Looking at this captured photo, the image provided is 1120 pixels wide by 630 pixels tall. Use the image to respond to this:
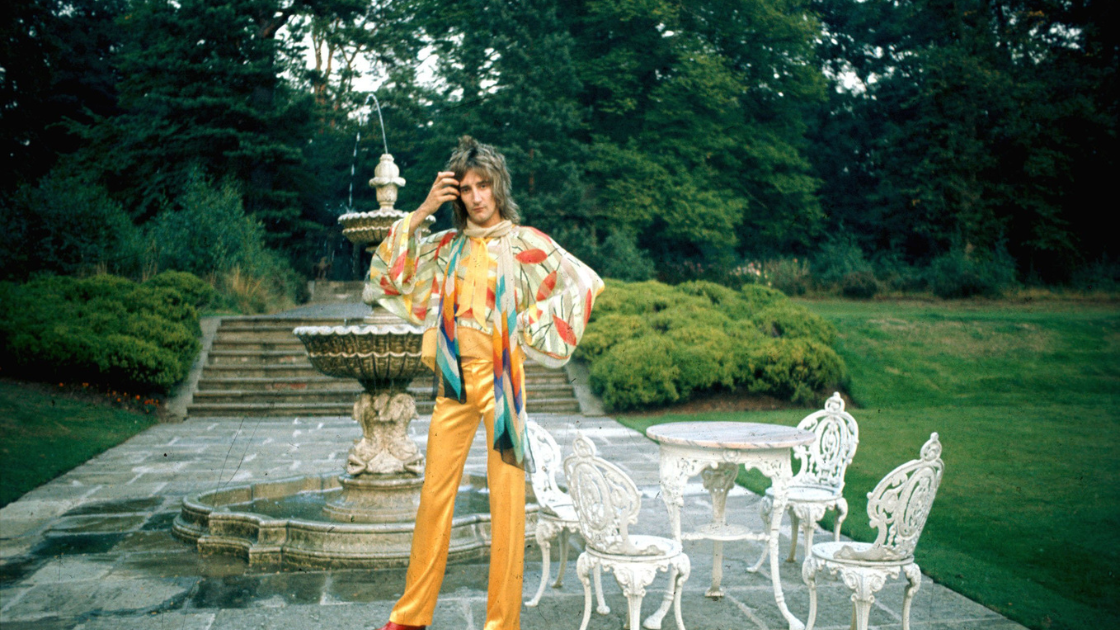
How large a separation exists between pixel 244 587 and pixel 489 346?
6.92ft

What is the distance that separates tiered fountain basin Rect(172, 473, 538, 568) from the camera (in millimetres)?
4727

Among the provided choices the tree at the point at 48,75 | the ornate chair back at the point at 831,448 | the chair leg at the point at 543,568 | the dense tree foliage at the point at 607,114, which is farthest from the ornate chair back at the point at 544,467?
the tree at the point at 48,75

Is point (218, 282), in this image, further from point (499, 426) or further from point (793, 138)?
point (793, 138)

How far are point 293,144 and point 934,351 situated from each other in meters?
19.9

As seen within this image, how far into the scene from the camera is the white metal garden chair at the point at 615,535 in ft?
11.4

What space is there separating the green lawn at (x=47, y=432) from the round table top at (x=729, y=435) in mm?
5204

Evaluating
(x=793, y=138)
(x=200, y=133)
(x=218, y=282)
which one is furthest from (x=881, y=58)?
(x=218, y=282)

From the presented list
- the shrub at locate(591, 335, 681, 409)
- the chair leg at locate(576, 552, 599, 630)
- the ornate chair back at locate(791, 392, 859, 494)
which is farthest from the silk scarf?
the shrub at locate(591, 335, 681, 409)

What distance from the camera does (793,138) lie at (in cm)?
2906

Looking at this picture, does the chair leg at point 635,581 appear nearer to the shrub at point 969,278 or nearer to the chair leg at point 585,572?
the chair leg at point 585,572

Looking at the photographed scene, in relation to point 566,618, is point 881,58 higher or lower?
higher

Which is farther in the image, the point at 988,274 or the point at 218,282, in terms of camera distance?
the point at 988,274

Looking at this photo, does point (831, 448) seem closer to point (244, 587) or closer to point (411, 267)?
point (411, 267)

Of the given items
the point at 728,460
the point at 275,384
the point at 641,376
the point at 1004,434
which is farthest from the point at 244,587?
the point at 275,384
